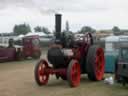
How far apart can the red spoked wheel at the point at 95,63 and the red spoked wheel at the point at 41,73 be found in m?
1.31

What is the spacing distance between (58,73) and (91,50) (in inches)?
50.8

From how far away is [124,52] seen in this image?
35.8 ft

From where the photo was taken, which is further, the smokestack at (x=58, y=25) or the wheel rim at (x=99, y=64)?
the wheel rim at (x=99, y=64)

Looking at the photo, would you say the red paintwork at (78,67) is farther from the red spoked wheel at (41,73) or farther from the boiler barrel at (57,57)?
the boiler barrel at (57,57)

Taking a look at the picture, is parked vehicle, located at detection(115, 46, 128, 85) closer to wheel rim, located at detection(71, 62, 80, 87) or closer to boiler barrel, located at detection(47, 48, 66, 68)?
wheel rim, located at detection(71, 62, 80, 87)

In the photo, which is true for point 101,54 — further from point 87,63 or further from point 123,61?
point 123,61

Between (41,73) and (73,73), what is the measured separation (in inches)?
44.6

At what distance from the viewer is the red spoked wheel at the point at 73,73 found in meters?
10.5

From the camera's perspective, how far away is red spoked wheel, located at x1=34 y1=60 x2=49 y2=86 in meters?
11.2

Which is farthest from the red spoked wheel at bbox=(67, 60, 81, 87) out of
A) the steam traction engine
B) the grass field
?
the grass field

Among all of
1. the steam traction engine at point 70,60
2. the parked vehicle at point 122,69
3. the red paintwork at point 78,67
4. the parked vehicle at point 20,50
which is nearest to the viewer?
the parked vehicle at point 122,69

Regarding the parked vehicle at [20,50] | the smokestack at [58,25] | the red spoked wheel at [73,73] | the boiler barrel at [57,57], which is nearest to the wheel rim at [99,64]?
the red spoked wheel at [73,73]

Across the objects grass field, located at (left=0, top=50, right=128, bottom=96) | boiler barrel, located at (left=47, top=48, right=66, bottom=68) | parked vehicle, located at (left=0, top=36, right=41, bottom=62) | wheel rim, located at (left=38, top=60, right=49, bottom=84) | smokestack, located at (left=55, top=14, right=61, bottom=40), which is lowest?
parked vehicle, located at (left=0, top=36, right=41, bottom=62)

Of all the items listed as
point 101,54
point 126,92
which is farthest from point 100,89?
point 101,54
